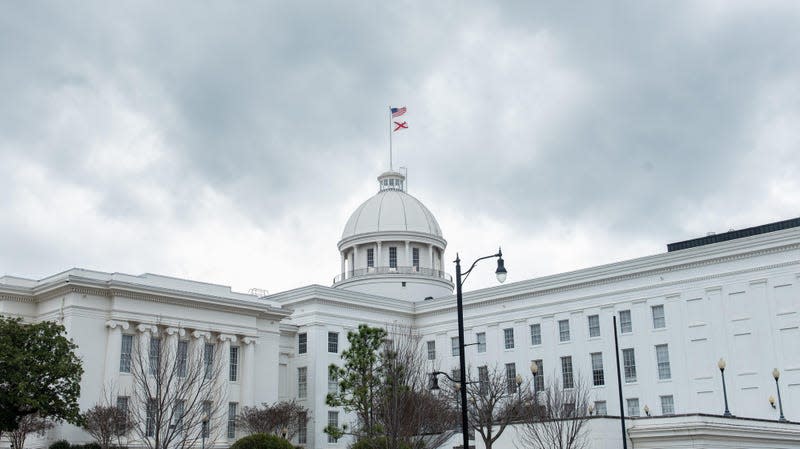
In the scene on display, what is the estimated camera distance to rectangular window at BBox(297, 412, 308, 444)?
2411 inches

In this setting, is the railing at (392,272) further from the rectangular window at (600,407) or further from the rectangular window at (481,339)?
the rectangular window at (600,407)

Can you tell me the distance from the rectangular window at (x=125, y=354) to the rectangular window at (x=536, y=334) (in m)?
30.6

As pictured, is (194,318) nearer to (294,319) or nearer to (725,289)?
(294,319)

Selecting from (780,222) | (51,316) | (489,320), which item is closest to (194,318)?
(51,316)

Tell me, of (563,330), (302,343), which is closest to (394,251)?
(302,343)

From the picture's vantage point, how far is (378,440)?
35.9 m

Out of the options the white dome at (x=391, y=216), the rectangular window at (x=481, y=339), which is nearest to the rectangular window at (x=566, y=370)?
the rectangular window at (x=481, y=339)

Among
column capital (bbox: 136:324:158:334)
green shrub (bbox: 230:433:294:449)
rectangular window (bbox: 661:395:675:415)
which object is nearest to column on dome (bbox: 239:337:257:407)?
column capital (bbox: 136:324:158:334)

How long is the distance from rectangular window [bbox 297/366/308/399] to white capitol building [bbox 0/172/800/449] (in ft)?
0.31

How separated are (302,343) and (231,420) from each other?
10980 mm

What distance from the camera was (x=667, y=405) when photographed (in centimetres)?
5850

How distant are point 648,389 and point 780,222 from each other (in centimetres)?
1528

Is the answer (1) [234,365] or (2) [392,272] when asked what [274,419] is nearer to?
(1) [234,365]

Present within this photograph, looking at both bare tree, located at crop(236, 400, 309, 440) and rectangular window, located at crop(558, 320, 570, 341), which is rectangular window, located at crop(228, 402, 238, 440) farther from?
rectangular window, located at crop(558, 320, 570, 341)
